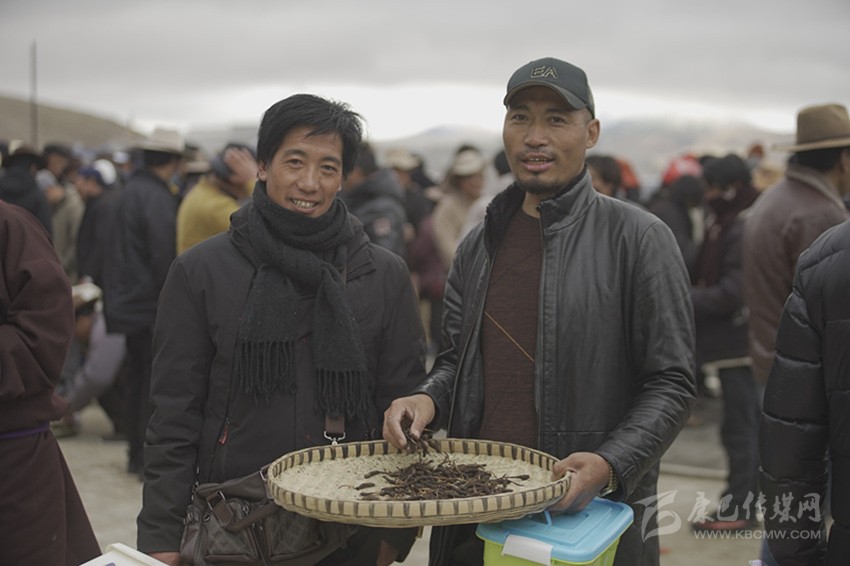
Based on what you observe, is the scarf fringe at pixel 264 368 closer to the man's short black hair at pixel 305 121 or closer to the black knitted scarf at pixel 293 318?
the black knitted scarf at pixel 293 318

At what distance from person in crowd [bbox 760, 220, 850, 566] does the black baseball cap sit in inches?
30.4

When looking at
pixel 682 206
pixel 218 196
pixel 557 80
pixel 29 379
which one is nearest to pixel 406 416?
pixel 557 80

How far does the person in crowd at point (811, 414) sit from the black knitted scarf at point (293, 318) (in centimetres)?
119

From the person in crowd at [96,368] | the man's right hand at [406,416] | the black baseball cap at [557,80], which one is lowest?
the person in crowd at [96,368]

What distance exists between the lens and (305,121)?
9.12 feet

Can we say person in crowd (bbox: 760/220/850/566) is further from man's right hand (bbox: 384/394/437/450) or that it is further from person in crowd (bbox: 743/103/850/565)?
person in crowd (bbox: 743/103/850/565)

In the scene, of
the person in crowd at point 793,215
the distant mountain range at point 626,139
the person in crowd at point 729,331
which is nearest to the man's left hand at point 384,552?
the person in crowd at point 793,215

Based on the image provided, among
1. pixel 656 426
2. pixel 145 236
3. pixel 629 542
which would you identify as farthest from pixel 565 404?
pixel 145 236

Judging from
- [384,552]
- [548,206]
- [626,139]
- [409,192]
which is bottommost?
[384,552]

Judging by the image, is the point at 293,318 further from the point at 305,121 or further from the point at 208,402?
the point at 305,121

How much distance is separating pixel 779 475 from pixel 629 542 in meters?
0.48

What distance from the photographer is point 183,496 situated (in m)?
2.69

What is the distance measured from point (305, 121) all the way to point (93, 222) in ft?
20.6

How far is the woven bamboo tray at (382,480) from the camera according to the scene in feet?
6.72
